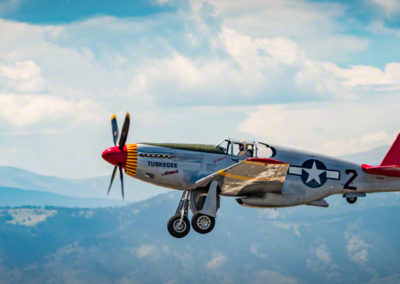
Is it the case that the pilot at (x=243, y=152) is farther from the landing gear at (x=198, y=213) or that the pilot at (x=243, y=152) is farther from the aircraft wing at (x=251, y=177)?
the landing gear at (x=198, y=213)

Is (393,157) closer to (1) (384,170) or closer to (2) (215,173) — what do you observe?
(1) (384,170)

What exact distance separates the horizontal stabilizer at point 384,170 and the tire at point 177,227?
8991 mm

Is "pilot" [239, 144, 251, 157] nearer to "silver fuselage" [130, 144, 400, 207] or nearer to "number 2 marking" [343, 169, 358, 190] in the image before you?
"silver fuselage" [130, 144, 400, 207]

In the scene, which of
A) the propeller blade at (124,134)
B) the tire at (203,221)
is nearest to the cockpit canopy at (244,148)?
the tire at (203,221)

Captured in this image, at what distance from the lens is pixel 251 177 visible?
87.3 feet

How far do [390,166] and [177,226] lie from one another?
1061 cm

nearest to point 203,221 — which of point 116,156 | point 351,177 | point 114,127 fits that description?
point 116,156

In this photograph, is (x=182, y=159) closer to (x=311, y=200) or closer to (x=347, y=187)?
(x=311, y=200)

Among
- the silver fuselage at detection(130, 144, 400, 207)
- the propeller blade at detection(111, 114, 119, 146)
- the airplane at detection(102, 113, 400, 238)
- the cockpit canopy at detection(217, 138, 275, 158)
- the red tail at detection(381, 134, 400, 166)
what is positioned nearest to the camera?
the airplane at detection(102, 113, 400, 238)

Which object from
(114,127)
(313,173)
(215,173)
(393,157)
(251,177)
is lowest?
(251,177)

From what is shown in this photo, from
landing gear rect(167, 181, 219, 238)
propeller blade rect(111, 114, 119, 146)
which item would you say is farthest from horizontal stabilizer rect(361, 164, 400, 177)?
propeller blade rect(111, 114, 119, 146)

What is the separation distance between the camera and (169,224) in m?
26.8

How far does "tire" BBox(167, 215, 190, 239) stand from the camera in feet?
87.7

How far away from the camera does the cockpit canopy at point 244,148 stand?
2772 centimetres
